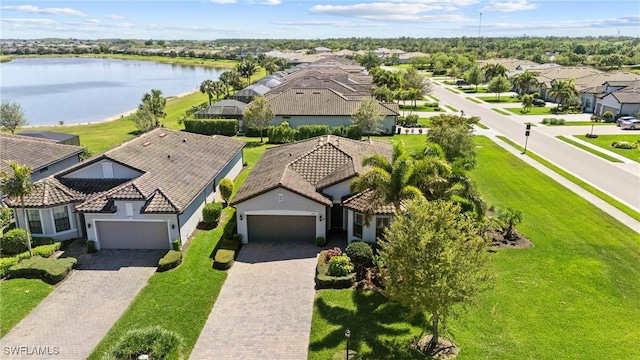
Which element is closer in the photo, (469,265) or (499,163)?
(469,265)

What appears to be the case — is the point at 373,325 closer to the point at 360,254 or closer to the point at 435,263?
the point at 435,263

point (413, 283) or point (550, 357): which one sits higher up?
point (413, 283)

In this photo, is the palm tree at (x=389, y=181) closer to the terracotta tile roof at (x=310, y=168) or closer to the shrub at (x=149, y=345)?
the terracotta tile roof at (x=310, y=168)

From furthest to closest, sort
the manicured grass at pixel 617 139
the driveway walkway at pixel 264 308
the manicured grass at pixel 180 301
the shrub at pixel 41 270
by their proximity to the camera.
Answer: the manicured grass at pixel 617 139 → the shrub at pixel 41 270 → the manicured grass at pixel 180 301 → the driveway walkway at pixel 264 308

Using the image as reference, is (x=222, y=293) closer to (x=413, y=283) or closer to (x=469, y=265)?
(x=413, y=283)

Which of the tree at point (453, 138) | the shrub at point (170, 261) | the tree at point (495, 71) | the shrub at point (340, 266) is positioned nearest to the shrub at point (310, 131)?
the tree at point (453, 138)

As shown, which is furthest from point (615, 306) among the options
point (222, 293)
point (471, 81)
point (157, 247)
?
point (471, 81)

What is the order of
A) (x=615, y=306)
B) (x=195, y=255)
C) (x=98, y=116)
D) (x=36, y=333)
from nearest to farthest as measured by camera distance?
(x=36, y=333)
(x=615, y=306)
(x=195, y=255)
(x=98, y=116)
